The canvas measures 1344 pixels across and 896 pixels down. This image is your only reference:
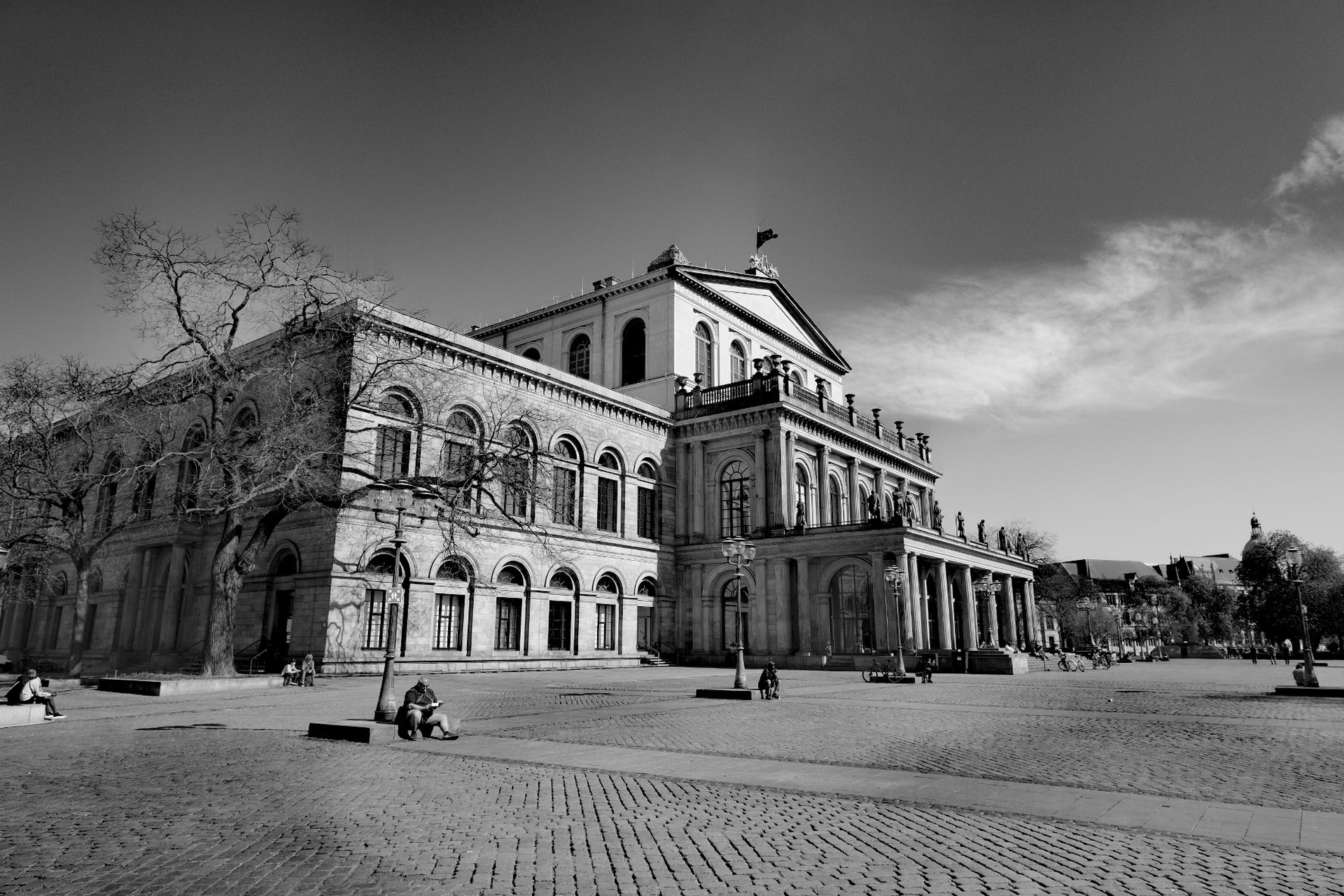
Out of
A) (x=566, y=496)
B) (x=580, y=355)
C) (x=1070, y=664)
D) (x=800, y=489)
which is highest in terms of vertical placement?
(x=580, y=355)

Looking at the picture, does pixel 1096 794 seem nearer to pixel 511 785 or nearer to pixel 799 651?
pixel 511 785

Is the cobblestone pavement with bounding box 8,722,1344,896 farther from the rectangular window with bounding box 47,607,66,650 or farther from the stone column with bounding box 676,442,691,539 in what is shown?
the rectangular window with bounding box 47,607,66,650

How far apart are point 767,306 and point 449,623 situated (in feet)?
102

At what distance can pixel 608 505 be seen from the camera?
136 feet

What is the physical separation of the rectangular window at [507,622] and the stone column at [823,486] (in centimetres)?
1788

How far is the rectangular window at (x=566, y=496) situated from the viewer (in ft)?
126

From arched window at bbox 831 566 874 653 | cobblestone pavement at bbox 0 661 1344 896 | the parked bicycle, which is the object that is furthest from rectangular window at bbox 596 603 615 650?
cobblestone pavement at bbox 0 661 1344 896

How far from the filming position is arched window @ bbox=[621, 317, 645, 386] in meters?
48.2

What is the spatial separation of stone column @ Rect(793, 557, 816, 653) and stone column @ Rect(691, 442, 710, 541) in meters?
6.30

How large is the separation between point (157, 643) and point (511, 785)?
3104 centimetres

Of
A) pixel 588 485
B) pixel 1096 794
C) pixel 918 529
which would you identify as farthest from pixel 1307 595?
pixel 1096 794

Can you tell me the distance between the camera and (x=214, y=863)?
21.4ft

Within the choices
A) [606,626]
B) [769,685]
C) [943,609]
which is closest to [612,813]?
[769,685]

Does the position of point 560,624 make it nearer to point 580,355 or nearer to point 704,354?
point 580,355
